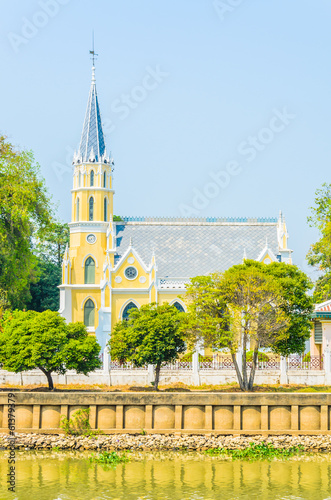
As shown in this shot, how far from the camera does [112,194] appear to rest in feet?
189

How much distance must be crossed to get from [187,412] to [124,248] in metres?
29.5

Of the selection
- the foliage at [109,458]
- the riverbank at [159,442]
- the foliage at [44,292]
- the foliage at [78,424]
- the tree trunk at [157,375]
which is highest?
the foliage at [44,292]

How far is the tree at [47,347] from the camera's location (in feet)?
106

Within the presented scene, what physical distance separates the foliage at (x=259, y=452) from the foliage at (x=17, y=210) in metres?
15.8

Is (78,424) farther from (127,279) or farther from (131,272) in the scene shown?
(131,272)

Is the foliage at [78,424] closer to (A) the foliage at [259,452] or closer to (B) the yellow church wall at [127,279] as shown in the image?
(A) the foliage at [259,452]

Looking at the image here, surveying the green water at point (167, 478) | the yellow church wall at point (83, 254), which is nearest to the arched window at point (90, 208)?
the yellow church wall at point (83, 254)

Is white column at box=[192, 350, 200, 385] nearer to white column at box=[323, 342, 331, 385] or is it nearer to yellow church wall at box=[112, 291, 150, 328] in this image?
white column at box=[323, 342, 331, 385]

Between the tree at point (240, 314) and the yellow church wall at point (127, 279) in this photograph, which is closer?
the tree at point (240, 314)

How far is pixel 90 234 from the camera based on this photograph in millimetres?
56125

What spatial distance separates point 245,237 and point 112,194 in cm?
1017

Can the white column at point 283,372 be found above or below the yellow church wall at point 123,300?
below

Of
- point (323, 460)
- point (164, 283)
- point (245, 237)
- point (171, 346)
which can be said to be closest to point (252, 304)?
point (171, 346)

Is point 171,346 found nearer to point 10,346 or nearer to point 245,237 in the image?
point 10,346
